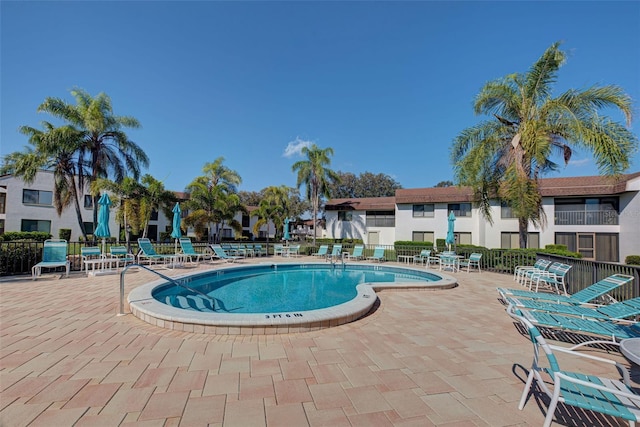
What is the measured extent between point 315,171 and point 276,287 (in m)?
15.6

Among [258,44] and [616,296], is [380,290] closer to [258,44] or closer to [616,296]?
[616,296]

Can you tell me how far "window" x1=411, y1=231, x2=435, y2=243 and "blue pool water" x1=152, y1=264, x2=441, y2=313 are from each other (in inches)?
430

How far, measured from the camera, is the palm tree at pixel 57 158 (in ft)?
47.5


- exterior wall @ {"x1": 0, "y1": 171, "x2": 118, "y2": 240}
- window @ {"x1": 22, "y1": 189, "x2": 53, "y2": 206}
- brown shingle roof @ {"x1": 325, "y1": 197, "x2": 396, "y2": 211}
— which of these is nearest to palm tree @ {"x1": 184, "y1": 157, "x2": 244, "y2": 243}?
exterior wall @ {"x1": 0, "y1": 171, "x2": 118, "y2": 240}

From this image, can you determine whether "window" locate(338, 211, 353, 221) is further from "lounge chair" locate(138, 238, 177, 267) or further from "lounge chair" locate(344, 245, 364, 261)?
"lounge chair" locate(138, 238, 177, 267)

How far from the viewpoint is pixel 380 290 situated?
8.05 metres

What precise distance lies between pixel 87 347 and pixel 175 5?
1075cm

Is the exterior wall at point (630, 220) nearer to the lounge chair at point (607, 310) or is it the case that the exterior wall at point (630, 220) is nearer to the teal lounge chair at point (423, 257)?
the teal lounge chair at point (423, 257)

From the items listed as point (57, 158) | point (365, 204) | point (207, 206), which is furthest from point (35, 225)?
point (365, 204)

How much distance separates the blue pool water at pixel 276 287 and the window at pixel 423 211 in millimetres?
11471

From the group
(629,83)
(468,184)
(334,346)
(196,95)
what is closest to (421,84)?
(468,184)

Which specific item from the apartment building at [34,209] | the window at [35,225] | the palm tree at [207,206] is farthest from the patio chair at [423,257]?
the window at [35,225]

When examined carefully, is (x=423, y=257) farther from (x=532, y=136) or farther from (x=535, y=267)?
(x=532, y=136)

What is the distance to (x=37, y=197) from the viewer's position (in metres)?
24.3
